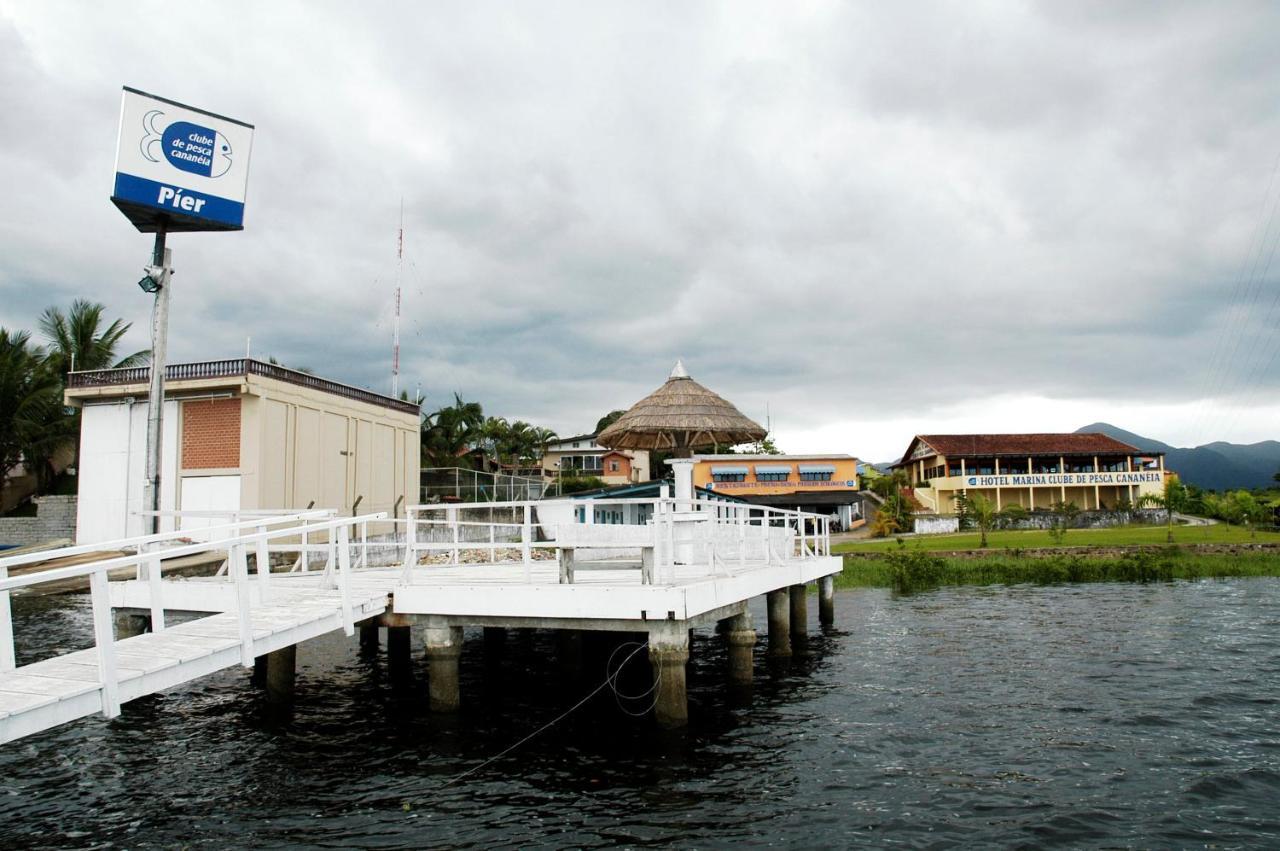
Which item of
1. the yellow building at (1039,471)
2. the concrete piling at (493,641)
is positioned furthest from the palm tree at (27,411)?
the yellow building at (1039,471)

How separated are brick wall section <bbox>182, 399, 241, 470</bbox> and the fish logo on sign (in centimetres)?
1202

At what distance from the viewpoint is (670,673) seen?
1200 cm

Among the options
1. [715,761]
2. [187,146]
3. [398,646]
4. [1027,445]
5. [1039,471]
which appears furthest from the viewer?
[1039,471]

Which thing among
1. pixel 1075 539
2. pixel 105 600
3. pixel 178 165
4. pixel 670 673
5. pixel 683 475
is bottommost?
pixel 670 673

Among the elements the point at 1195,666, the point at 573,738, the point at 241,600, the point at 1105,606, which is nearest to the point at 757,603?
the point at 1105,606

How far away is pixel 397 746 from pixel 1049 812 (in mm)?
8338

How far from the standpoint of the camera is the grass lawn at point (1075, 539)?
142ft

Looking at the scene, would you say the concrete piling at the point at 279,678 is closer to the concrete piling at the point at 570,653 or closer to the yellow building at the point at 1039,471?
the concrete piling at the point at 570,653

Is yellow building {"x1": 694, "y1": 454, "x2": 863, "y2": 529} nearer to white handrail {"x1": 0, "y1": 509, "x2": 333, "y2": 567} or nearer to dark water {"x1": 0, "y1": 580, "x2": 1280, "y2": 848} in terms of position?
dark water {"x1": 0, "y1": 580, "x2": 1280, "y2": 848}

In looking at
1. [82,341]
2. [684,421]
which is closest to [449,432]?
[82,341]

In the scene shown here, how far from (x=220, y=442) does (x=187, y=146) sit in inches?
537

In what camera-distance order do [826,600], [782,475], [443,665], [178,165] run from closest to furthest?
[443,665] < [178,165] < [826,600] < [782,475]

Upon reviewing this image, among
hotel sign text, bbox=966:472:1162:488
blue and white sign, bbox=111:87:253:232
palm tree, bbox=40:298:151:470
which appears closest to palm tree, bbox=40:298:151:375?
palm tree, bbox=40:298:151:470

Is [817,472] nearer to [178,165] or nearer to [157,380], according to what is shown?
[178,165]
